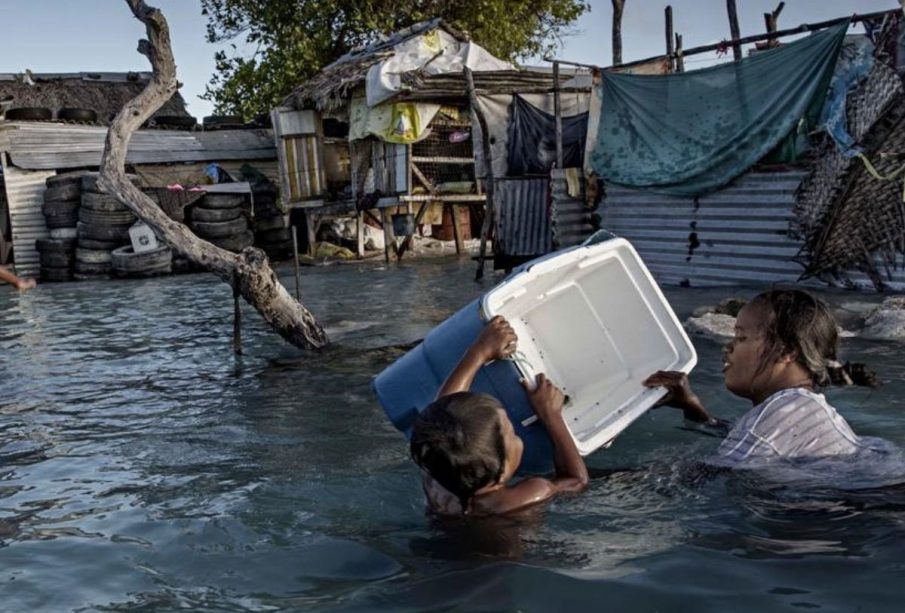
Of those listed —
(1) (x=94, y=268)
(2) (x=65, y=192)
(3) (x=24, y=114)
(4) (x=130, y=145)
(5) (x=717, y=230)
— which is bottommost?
(1) (x=94, y=268)

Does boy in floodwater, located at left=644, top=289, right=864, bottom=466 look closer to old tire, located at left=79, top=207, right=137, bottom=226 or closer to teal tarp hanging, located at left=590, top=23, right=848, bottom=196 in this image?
teal tarp hanging, located at left=590, top=23, right=848, bottom=196

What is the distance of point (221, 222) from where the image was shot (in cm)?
2130

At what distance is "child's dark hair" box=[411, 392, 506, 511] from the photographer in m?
3.54

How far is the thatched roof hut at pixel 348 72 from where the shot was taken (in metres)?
19.2

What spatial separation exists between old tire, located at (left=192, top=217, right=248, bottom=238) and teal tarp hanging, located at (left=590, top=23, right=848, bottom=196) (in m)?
10.5

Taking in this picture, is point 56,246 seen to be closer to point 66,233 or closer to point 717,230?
point 66,233

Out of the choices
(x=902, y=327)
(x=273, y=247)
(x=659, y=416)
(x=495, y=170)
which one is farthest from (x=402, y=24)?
(x=659, y=416)

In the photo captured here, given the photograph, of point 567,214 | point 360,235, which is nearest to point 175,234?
point 567,214

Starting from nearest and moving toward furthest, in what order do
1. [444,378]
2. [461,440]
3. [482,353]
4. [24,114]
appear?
[461,440], [482,353], [444,378], [24,114]

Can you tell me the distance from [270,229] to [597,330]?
19.0 meters

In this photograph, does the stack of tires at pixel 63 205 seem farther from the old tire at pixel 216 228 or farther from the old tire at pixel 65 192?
the old tire at pixel 216 228

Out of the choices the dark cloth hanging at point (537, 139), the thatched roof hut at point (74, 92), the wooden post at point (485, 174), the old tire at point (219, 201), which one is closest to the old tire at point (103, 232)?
the old tire at point (219, 201)

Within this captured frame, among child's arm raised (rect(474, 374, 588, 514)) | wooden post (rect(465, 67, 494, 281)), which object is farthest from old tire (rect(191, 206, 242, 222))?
child's arm raised (rect(474, 374, 588, 514))

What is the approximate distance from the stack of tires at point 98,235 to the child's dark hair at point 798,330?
723 inches
